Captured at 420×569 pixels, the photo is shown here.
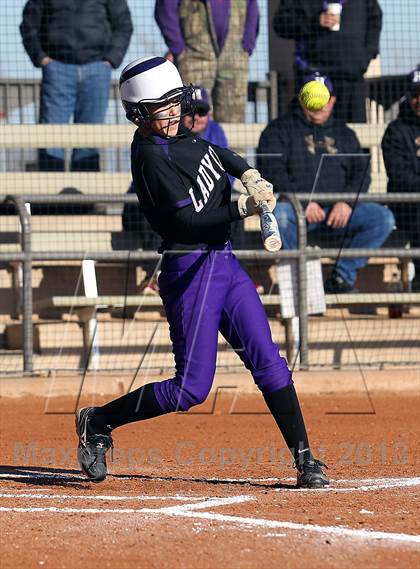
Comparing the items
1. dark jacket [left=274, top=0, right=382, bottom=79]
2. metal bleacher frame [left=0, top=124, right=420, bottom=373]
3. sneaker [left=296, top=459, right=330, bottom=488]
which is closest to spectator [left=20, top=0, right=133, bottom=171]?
metal bleacher frame [left=0, top=124, right=420, bottom=373]

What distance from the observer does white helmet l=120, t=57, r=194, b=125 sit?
18.4 feet

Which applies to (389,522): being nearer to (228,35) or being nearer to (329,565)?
(329,565)

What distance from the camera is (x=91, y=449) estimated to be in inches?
233

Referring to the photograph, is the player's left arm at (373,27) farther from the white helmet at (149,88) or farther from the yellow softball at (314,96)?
the white helmet at (149,88)

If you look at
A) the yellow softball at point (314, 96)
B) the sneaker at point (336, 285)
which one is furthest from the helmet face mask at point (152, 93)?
the sneaker at point (336, 285)

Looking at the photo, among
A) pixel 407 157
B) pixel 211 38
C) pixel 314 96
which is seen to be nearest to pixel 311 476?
pixel 314 96

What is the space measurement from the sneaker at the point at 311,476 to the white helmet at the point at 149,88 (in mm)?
1814

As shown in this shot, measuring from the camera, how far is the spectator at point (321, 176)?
10.7m

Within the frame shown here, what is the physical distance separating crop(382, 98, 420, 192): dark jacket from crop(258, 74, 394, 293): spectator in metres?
0.43

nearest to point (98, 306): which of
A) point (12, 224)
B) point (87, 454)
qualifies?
point (12, 224)

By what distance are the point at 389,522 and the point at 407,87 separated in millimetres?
7291

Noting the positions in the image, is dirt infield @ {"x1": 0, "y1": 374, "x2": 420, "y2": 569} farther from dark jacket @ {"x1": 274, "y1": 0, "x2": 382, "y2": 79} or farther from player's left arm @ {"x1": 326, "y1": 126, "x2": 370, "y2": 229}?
dark jacket @ {"x1": 274, "y1": 0, "x2": 382, "y2": 79}

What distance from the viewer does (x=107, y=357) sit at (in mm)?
10453

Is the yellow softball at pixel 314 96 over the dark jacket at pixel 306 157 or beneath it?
over
